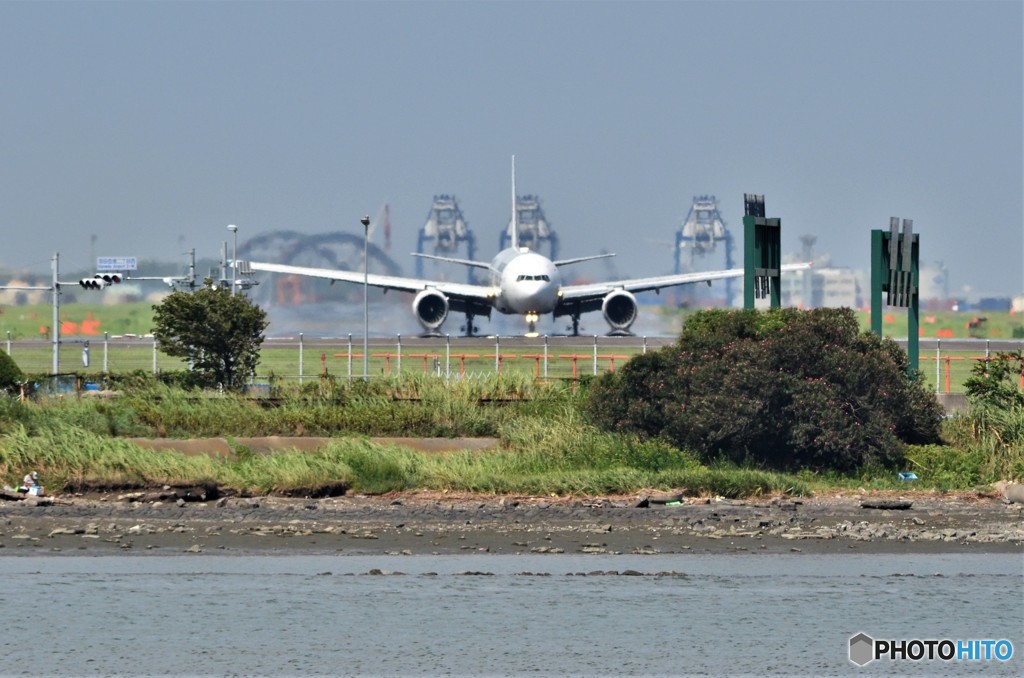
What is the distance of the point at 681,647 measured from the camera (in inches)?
726

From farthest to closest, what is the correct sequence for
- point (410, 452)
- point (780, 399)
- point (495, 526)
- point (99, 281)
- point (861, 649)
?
point (99, 281) < point (410, 452) < point (780, 399) < point (495, 526) < point (861, 649)

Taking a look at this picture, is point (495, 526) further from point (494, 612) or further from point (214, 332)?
point (214, 332)

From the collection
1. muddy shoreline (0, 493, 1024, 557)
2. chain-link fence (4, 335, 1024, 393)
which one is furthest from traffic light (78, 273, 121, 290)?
muddy shoreline (0, 493, 1024, 557)

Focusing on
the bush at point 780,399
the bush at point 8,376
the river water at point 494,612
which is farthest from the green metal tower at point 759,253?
the bush at point 8,376

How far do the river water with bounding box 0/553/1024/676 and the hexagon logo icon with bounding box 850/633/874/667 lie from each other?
0.28ft

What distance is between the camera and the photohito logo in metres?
18.0

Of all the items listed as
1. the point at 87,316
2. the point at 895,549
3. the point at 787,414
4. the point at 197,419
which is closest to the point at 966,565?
the point at 895,549

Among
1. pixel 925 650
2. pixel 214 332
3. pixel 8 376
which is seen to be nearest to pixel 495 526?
pixel 925 650

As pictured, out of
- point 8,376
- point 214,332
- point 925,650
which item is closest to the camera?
point 925,650

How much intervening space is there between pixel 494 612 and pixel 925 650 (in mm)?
4866

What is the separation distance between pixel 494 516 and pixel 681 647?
636 cm

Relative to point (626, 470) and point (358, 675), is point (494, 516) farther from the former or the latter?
point (358, 675)

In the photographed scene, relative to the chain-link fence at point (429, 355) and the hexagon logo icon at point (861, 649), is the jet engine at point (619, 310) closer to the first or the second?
the chain-link fence at point (429, 355)

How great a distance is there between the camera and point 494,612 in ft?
63.9
